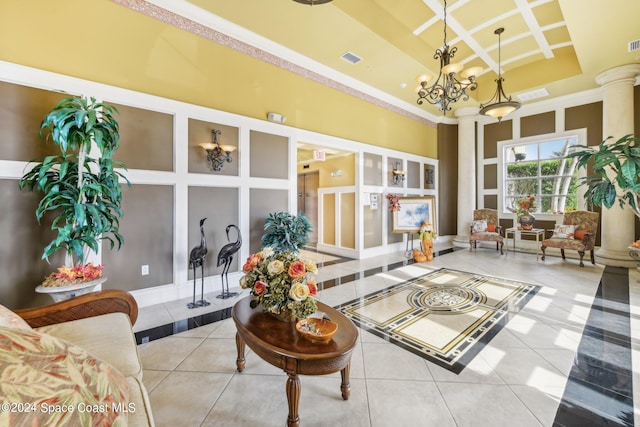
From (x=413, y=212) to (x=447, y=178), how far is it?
98.8 inches

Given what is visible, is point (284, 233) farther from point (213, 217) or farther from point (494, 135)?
point (494, 135)

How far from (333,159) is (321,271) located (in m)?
2.98

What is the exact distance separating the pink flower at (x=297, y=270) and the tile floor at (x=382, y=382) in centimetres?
84

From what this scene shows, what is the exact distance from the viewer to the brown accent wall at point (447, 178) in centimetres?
797

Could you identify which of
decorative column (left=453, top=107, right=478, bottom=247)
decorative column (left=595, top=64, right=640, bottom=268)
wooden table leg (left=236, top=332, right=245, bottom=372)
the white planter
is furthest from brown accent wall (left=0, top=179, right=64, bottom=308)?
decorative column (left=595, top=64, right=640, bottom=268)

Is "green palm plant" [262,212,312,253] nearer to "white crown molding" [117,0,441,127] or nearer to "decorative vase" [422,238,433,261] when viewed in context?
"white crown molding" [117,0,441,127]

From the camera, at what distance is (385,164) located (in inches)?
255

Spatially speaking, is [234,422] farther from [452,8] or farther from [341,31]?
[452,8]

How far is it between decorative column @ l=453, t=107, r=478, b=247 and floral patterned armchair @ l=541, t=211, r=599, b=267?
6.95 ft

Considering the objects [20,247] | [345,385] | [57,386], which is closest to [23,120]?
[20,247]

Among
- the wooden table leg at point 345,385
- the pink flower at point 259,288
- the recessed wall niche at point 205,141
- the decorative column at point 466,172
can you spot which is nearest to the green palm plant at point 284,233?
the recessed wall niche at point 205,141

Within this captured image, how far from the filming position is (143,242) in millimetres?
3260

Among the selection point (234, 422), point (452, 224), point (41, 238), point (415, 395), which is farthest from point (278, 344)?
point (452, 224)

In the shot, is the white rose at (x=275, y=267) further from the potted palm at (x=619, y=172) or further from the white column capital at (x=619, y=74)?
the white column capital at (x=619, y=74)
